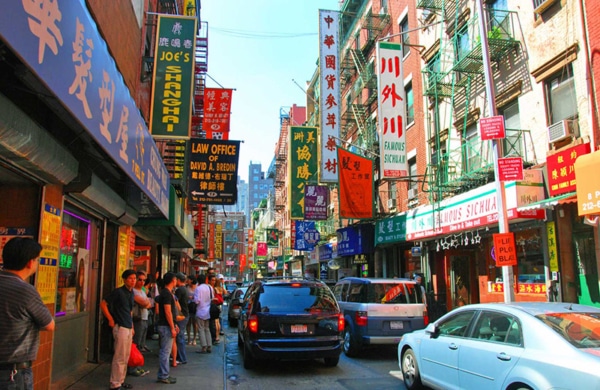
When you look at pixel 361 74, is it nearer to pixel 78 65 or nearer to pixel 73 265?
pixel 73 265

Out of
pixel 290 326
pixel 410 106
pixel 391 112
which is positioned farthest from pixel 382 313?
pixel 410 106

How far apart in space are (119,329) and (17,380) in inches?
133

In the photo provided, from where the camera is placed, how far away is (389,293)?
10102 millimetres

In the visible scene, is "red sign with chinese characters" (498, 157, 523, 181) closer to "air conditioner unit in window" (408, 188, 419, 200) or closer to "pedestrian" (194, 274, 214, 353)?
"pedestrian" (194, 274, 214, 353)

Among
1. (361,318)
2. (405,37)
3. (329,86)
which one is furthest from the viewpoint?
(329,86)

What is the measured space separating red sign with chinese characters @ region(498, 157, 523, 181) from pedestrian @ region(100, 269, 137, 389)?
25.4ft

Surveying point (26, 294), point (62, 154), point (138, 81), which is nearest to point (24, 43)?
point (26, 294)

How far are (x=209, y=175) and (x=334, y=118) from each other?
964 centimetres

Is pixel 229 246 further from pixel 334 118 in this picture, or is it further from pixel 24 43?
pixel 24 43

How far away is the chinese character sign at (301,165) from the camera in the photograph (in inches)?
1006

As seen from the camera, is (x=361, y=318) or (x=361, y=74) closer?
(x=361, y=318)

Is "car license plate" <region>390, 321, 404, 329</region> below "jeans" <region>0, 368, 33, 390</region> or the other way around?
below

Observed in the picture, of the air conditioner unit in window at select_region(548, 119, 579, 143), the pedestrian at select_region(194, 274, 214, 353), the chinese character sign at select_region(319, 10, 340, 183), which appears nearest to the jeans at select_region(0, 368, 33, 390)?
the pedestrian at select_region(194, 274, 214, 353)

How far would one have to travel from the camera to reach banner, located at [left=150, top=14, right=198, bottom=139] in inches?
426
